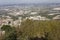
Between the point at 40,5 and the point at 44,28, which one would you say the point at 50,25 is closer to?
the point at 44,28

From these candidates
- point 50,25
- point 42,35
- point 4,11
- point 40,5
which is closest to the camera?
point 42,35

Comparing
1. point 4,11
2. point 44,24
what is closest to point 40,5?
point 4,11

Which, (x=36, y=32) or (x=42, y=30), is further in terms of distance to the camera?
(x=42, y=30)

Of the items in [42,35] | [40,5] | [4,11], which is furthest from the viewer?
[40,5]

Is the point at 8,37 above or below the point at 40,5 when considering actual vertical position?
above

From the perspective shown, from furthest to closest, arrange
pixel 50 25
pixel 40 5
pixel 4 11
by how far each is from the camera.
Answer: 1. pixel 40 5
2. pixel 4 11
3. pixel 50 25

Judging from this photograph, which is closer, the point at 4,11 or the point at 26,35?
the point at 26,35

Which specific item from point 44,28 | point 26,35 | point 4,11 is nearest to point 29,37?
point 26,35

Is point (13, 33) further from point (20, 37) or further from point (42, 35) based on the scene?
point (42, 35)

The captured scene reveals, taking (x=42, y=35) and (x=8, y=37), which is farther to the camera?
(x=8, y=37)
